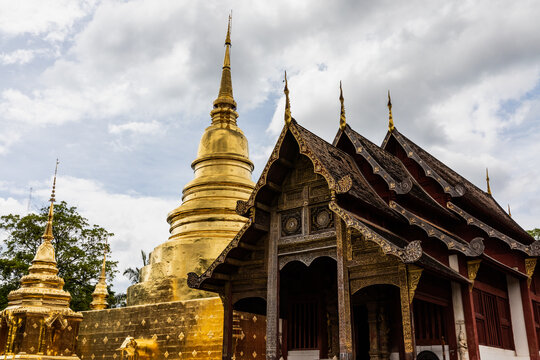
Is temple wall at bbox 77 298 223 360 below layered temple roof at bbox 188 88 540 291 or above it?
below

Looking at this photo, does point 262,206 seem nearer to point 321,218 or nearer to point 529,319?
point 321,218

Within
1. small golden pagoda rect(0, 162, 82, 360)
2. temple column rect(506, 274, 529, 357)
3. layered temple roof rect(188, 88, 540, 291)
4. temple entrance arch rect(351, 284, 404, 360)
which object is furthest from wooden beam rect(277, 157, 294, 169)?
small golden pagoda rect(0, 162, 82, 360)

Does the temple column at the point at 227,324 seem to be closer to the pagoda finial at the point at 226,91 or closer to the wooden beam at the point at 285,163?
the wooden beam at the point at 285,163

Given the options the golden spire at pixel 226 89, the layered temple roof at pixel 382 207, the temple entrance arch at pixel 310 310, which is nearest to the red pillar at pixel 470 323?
the layered temple roof at pixel 382 207

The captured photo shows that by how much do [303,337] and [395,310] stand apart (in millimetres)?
2429

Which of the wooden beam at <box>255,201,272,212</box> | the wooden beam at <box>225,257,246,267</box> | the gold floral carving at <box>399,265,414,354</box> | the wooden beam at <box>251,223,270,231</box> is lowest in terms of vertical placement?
the gold floral carving at <box>399,265,414,354</box>

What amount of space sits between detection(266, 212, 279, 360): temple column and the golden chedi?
20.6 feet

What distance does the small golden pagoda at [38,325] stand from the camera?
56.9ft

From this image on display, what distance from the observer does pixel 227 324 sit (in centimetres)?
1193

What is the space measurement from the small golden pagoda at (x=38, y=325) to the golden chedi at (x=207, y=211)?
207 centimetres

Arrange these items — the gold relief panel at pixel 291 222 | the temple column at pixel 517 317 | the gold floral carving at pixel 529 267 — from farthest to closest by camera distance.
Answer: the gold floral carving at pixel 529 267 < the temple column at pixel 517 317 < the gold relief panel at pixel 291 222

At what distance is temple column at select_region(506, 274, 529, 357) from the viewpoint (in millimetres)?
13750

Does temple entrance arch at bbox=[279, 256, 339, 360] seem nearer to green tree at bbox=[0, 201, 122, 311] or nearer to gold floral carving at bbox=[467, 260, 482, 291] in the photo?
gold floral carving at bbox=[467, 260, 482, 291]

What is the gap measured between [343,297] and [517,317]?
6.19 m
